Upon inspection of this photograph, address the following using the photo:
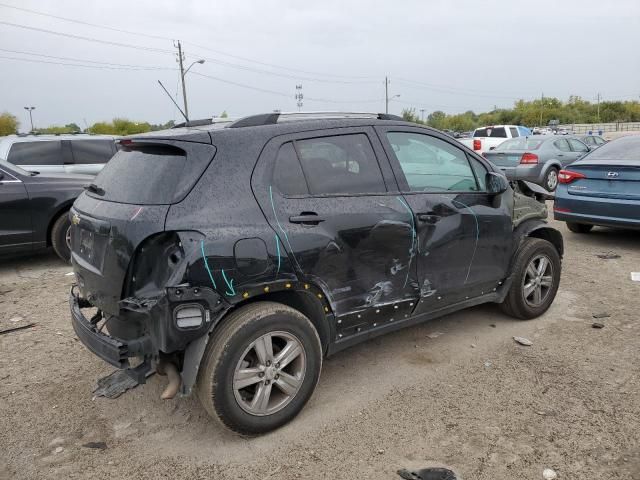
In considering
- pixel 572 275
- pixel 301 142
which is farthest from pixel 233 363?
pixel 572 275

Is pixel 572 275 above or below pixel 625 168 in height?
below

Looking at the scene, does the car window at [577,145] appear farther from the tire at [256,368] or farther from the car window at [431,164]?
the tire at [256,368]

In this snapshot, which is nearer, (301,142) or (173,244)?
(173,244)

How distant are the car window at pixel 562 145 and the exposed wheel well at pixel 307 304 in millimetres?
12837

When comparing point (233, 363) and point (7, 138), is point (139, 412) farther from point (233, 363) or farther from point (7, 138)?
point (7, 138)

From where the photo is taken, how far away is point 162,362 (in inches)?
111

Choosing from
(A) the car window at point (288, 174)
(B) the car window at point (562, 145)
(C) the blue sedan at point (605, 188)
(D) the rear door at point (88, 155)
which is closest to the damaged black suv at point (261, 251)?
(A) the car window at point (288, 174)

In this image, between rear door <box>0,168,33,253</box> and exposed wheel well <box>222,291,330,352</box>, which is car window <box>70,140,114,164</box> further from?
exposed wheel well <box>222,291,330,352</box>

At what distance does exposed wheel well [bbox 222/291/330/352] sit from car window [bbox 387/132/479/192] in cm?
106

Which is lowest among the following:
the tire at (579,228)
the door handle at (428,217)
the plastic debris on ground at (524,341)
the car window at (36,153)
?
the plastic debris on ground at (524,341)

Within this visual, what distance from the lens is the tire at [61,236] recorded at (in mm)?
6645

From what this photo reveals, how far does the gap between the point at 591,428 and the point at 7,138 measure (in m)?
10.4

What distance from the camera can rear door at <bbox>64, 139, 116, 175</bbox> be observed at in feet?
33.4

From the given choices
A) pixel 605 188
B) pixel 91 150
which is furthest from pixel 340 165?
pixel 91 150
